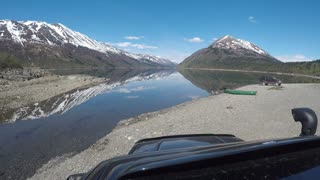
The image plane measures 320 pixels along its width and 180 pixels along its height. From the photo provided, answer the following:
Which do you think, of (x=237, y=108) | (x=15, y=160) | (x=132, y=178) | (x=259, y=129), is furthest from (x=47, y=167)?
(x=237, y=108)

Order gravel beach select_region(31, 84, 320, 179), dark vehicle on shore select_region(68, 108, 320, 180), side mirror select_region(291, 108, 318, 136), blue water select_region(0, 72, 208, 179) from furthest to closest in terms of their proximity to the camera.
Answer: blue water select_region(0, 72, 208, 179) < gravel beach select_region(31, 84, 320, 179) < side mirror select_region(291, 108, 318, 136) < dark vehicle on shore select_region(68, 108, 320, 180)

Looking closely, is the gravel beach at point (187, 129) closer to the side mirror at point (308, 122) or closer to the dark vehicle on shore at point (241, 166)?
the side mirror at point (308, 122)

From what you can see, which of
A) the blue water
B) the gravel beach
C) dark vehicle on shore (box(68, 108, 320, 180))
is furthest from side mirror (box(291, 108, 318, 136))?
the blue water

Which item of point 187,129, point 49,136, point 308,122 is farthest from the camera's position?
point 49,136

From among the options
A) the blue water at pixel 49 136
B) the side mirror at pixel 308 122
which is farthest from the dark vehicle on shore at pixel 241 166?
the blue water at pixel 49 136

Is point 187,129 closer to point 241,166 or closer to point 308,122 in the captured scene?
point 308,122

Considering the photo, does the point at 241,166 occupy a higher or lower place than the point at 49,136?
higher

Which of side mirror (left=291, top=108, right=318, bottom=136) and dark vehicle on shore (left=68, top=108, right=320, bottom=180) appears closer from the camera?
dark vehicle on shore (left=68, top=108, right=320, bottom=180)

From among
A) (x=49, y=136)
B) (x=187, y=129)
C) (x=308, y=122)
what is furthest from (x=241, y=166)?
(x=49, y=136)

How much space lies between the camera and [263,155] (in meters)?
2.82

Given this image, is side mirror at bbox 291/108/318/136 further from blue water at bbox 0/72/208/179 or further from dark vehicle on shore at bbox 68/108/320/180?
blue water at bbox 0/72/208/179

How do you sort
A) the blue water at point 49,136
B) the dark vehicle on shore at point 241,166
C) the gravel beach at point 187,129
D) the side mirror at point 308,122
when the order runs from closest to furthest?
the dark vehicle on shore at point 241,166, the side mirror at point 308,122, the gravel beach at point 187,129, the blue water at point 49,136

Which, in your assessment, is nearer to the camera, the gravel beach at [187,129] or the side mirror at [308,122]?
the side mirror at [308,122]

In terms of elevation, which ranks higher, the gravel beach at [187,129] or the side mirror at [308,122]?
the side mirror at [308,122]
